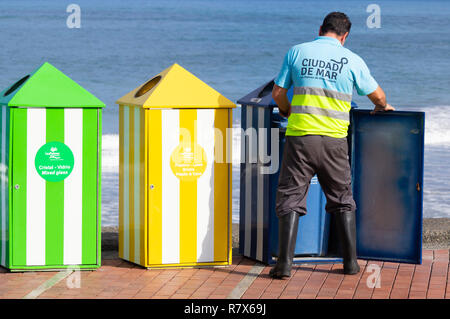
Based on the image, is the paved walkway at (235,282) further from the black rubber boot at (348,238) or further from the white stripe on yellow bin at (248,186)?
the white stripe on yellow bin at (248,186)

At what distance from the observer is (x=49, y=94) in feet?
18.1

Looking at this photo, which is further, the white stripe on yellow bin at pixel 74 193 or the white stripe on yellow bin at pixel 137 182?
the white stripe on yellow bin at pixel 137 182

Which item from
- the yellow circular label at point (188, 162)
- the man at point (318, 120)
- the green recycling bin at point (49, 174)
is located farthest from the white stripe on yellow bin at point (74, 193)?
the man at point (318, 120)

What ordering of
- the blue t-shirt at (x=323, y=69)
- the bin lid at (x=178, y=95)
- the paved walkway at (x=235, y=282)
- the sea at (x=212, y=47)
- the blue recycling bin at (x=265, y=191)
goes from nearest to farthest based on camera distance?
the paved walkway at (x=235, y=282), the blue t-shirt at (x=323, y=69), the bin lid at (x=178, y=95), the blue recycling bin at (x=265, y=191), the sea at (x=212, y=47)

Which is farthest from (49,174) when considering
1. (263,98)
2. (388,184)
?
(388,184)

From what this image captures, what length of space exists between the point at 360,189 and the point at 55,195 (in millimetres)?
2169

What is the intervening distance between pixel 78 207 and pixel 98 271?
1.58 ft

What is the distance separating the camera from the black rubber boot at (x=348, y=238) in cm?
562

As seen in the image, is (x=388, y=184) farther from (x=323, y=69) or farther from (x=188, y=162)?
(x=188, y=162)

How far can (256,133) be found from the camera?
5.88m

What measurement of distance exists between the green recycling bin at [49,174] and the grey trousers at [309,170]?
1.27m

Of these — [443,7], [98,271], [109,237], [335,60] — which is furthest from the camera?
[443,7]

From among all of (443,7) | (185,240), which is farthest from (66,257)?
(443,7)

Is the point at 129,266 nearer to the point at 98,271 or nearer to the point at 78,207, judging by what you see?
the point at 98,271
